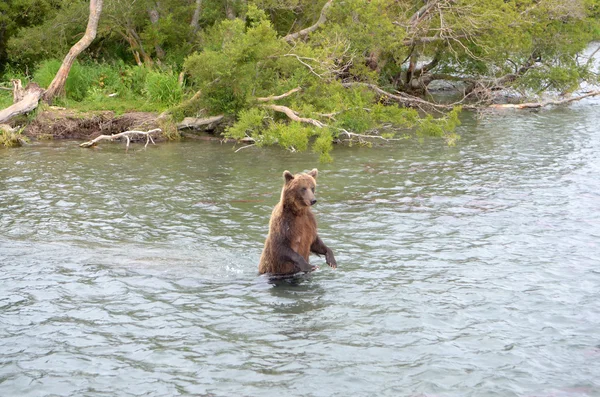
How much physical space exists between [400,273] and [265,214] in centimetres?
390

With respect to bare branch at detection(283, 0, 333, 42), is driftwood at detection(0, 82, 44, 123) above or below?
below

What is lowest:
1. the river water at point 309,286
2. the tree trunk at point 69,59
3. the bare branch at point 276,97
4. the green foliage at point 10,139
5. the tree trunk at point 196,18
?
the river water at point 309,286

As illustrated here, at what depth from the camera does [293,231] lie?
910 cm

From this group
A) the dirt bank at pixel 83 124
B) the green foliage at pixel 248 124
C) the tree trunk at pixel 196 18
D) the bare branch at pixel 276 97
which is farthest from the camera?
the tree trunk at pixel 196 18

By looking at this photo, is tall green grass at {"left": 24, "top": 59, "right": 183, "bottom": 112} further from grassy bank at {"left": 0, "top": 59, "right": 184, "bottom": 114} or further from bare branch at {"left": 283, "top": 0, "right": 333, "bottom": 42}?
bare branch at {"left": 283, "top": 0, "right": 333, "bottom": 42}

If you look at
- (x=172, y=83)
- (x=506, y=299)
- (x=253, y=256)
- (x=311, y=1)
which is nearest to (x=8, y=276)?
(x=253, y=256)

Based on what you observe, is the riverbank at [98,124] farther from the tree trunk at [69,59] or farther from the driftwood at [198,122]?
the tree trunk at [69,59]

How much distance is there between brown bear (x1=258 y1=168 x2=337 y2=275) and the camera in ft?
29.6

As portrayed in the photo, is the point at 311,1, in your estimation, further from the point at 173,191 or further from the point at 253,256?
the point at 253,256

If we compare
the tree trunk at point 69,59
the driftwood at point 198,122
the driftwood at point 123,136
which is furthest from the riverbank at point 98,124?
the tree trunk at point 69,59

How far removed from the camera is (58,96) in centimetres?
2302

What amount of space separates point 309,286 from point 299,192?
46.3 inches

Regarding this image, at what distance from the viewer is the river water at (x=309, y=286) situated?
271 inches

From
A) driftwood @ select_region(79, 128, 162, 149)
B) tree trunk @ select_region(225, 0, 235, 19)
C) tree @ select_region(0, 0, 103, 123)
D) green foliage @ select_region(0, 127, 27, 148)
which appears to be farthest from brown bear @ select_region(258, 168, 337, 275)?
tree trunk @ select_region(225, 0, 235, 19)
